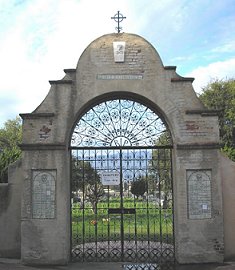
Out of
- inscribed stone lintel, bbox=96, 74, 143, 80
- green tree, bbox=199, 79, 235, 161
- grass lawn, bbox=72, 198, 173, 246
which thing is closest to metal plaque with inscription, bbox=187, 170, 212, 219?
grass lawn, bbox=72, 198, 173, 246

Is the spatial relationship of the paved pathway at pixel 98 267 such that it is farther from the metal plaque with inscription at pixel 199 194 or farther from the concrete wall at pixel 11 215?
the metal plaque with inscription at pixel 199 194

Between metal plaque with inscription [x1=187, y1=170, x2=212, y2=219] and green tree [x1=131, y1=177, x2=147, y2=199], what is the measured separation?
49.7 inches

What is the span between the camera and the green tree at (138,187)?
1094 centimetres

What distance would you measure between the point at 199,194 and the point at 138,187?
1651 mm

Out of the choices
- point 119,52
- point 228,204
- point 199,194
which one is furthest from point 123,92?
point 228,204

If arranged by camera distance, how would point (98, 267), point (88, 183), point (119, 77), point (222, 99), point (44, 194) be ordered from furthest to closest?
point (222, 99), point (88, 183), point (119, 77), point (44, 194), point (98, 267)

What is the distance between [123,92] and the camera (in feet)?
35.1

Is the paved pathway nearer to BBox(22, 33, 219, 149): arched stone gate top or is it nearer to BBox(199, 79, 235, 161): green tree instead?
BBox(22, 33, 219, 149): arched stone gate top

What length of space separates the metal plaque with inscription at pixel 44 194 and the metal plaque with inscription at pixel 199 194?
139 inches

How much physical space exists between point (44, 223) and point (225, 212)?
187 inches

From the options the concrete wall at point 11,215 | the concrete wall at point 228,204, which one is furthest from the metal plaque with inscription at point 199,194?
the concrete wall at point 11,215

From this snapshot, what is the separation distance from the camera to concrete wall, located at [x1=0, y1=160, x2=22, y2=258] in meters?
10.7

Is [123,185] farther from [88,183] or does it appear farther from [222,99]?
[222,99]

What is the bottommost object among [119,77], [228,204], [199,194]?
[228,204]
